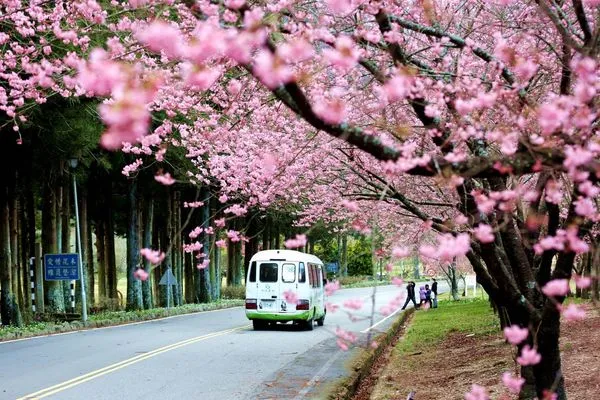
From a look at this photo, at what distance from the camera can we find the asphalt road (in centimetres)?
1090

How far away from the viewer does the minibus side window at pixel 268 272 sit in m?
24.2

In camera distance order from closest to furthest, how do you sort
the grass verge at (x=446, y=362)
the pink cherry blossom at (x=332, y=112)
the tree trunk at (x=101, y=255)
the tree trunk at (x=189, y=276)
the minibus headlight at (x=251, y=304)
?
the pink cherry blossom at (x=332, y=112)
the grass verge at (x=446, y=362)
the minibus headlight at (x=251, y=304)
the tree trunk at (x=101, y=255)
the tree trunk at (x=189, y=276)

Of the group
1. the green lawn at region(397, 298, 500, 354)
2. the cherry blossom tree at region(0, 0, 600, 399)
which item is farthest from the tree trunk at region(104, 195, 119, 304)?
the cherry blossom tree at region(0, 0, 600, 399)

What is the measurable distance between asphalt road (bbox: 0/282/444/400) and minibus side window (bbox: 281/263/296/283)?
8.91 feet

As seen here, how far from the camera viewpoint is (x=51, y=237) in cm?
2636

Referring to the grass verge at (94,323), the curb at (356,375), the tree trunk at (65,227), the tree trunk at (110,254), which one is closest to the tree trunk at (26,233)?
the tree trunk at (65,227)

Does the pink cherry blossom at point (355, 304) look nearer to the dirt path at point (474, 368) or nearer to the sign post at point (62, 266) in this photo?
the dirt path at point (474, 368)

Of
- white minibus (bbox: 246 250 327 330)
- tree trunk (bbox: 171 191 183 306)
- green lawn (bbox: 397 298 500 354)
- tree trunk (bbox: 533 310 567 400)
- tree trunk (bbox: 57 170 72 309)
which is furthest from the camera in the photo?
tree trunk (bbox: 171 191 183 306)

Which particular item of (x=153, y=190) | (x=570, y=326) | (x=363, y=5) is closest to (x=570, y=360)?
(x=570, y=326)

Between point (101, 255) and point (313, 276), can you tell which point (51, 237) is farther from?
point (101, 255)

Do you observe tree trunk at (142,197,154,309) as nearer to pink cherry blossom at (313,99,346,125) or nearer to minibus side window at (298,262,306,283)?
minibus side window at (298,262,306,283)

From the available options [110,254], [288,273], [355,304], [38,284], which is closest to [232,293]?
[110,254]

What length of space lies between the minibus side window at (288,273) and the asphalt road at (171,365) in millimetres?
2717

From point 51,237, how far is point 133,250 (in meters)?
5.25
